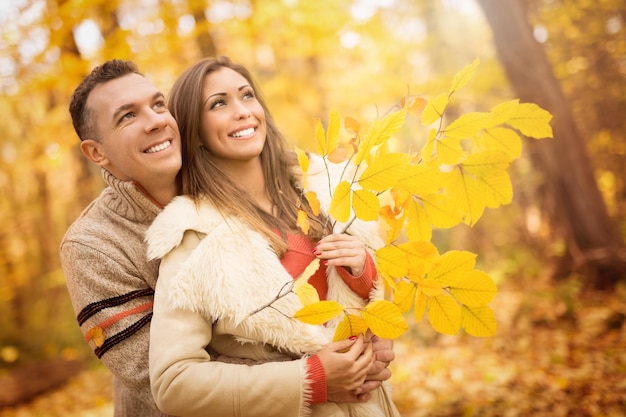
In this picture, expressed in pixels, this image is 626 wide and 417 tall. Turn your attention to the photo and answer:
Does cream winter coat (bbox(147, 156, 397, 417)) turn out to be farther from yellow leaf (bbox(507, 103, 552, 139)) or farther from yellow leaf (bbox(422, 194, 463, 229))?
yellow leaf (bbox(507, 103, 552, 139))

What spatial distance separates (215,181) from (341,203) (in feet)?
2.33

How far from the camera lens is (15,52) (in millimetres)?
4805

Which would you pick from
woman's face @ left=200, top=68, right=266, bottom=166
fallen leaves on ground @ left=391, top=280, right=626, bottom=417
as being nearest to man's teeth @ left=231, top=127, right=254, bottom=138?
woman's face @ left=200, top=68, right=266, bottom=166

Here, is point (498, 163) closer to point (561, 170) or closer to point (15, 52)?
point (561, 170)

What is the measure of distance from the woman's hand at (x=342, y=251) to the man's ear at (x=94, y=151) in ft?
2.74

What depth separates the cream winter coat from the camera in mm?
1276

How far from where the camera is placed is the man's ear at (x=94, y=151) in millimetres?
1653

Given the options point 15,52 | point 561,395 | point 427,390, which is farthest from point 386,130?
point 15,52

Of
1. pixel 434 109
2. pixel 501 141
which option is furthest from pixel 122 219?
pixel 501 141

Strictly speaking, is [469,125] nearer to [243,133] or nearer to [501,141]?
[501,141]

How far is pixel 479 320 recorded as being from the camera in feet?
3.65

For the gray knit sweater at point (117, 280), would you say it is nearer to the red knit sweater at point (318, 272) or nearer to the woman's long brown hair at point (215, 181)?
the woman's long brown hair at point (215, 181)

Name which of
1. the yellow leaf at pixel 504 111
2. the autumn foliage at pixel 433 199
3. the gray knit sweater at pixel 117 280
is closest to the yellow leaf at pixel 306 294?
the autumn foliage at pixel 433 199

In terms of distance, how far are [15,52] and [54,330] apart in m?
3.80
